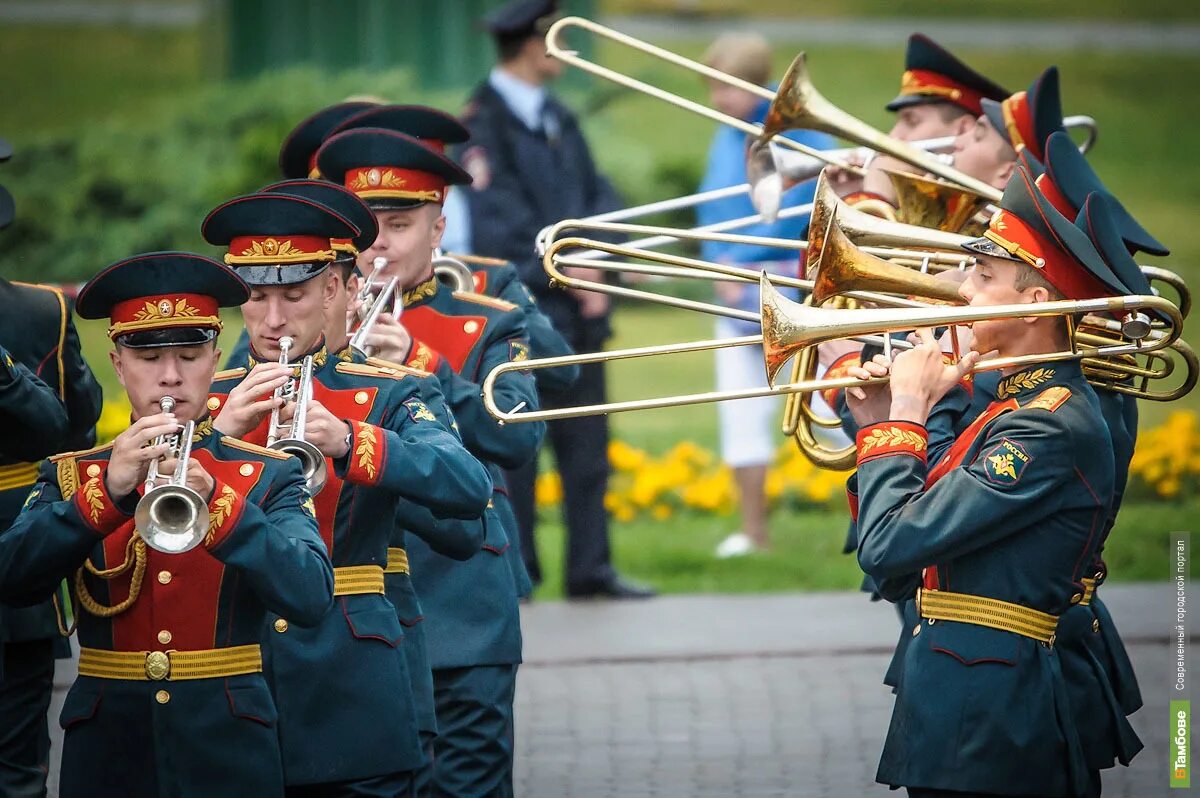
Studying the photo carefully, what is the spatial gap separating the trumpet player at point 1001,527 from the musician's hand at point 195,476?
1.47 meters

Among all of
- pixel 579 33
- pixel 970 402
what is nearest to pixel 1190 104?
pixel 579 33

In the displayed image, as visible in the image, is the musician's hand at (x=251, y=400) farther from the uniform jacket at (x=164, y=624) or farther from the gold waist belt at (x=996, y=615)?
the gold waist belt at (x=996, y=615)

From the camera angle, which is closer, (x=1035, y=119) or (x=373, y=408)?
(x=373, y=408)

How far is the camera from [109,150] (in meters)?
17.1

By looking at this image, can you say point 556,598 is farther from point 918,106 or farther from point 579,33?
point 579,33

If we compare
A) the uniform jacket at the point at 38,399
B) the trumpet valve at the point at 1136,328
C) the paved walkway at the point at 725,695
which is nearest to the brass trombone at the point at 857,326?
the trumpet valve at the point at 1136,328

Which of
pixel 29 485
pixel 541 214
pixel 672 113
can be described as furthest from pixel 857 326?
pixel 672 113

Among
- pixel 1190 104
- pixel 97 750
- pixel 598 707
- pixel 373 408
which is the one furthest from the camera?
pixel 1190 104

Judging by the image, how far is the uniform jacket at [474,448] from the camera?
619cm

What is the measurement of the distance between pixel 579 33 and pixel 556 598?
7357 mm

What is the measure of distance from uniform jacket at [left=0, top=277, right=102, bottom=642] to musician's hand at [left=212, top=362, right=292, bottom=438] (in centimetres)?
111

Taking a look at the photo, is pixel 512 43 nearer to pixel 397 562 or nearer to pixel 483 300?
pixel 483 300

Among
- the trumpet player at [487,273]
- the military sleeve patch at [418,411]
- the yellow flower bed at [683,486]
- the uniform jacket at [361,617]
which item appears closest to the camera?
the uniform jacket at [361,617]

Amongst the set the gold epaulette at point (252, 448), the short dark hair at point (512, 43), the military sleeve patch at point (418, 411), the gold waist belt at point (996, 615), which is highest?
the short dark hair at point (512, 43)
